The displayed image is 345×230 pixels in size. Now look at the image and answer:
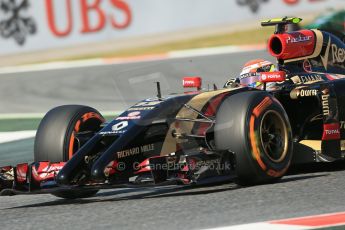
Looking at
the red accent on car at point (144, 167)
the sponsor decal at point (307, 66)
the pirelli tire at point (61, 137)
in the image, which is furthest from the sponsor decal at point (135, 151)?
the sponsor decal at point (307, 66)

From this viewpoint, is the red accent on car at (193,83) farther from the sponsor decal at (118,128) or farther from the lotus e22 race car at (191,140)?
the sponsor decal at (118,128)

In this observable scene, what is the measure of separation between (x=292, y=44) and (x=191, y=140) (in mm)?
1752

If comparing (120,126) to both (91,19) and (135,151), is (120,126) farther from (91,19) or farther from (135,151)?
(91,19)

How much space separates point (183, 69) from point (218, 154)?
13.8 metres

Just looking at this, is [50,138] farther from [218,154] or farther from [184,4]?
[184,4]

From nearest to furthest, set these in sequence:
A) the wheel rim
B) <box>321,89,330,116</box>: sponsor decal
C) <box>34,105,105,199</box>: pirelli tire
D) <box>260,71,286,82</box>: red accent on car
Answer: the wheel rim < <box>34,105,105,199</box>: pirelli tire < <box>260,71,286,82</box>: red accent on car < <box>321,89,330,116</box>: sponsor decal

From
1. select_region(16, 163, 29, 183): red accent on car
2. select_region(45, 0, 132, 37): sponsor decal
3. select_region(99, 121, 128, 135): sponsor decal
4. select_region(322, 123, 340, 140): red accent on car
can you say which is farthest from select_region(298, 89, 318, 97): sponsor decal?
select_region(45, 0, 132, 37): sponsor decal

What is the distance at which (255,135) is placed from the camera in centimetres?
660

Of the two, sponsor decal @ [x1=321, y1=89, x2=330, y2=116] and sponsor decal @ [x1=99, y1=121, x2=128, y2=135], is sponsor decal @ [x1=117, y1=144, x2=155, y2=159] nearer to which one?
sponsor decal @ [x1=99, y1=121, x2=128, y2=135]

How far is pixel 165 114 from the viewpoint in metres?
6.90

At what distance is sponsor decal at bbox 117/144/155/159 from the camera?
6.57 m

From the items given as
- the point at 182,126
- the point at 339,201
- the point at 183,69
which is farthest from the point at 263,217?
the point at 183,69

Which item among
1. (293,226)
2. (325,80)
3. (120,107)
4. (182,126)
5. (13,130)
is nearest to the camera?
(293,226)

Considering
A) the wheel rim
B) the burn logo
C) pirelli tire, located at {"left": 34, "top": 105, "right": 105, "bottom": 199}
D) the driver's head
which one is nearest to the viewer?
the wheel rim
